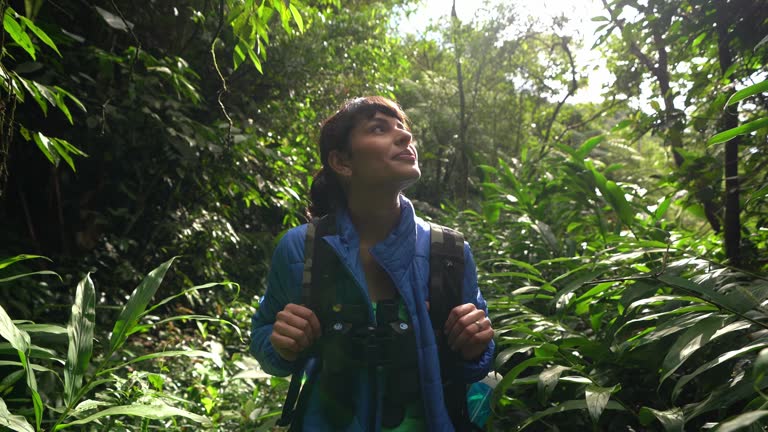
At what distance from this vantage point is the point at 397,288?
1.36 metres

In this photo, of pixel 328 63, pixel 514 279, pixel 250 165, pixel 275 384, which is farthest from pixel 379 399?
pixel 328 63

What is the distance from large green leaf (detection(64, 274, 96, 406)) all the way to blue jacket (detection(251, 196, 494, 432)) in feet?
1.29

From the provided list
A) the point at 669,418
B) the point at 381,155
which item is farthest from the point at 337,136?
the point at 669,418

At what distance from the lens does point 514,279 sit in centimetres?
276

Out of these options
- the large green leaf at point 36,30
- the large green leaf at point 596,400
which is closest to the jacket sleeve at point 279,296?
the large green leaf at point 596,400

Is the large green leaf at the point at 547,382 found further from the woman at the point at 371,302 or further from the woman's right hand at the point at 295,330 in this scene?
the woman's right hand at the point at 295,330

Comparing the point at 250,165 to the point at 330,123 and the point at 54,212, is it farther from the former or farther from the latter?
the point at 330,123

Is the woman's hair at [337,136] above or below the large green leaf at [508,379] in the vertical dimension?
A: above

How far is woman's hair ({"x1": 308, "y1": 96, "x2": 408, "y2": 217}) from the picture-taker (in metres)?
1.56

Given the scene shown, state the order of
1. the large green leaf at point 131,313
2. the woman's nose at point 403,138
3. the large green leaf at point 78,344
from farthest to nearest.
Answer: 1. the woman's nose at point 403,138
2. the large green leaf at point 131,313
3. the large green leaf at point 78,344

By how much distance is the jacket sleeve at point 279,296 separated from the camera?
4.53ft

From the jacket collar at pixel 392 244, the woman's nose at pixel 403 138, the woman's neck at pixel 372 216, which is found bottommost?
the jacket collar at pixel 392 244

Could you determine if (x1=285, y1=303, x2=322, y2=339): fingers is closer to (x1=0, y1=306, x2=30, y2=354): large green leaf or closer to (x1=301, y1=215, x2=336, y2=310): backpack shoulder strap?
(x1=301, y1=215, x2=336, y2=310): backpack shoulder strap

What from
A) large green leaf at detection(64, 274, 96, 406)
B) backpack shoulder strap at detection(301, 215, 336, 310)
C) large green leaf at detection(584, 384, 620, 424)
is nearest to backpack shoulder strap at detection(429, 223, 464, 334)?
backpack shoulder strap at detection(301, 215, 336, 310)
